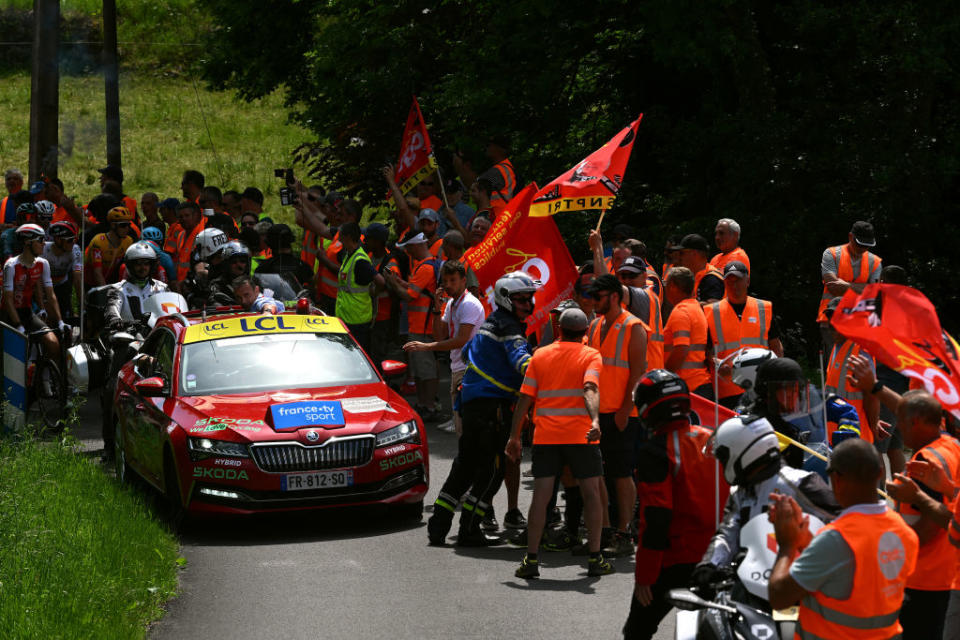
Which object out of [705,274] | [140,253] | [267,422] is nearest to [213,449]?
[267,422]

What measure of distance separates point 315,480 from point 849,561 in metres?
6.74

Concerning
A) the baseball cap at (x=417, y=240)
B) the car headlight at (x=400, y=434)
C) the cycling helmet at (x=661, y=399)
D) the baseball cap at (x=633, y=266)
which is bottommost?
the car headlight at (x=400, y=434)

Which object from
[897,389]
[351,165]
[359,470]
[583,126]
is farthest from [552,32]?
[359,470]

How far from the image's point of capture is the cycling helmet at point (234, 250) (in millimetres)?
16297

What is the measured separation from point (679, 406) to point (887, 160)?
47.8 ft

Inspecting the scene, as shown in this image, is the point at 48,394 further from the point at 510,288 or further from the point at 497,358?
the point at 510,288

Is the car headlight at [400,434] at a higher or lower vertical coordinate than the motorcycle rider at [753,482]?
lower

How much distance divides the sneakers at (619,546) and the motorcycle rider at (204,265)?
7773 mm

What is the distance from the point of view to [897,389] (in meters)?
13.5

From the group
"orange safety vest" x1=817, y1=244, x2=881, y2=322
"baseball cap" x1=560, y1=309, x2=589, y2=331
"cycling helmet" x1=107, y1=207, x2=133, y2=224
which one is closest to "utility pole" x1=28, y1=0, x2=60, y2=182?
"cycling helmet" x1=107, y1=207, x2=133, y2=224

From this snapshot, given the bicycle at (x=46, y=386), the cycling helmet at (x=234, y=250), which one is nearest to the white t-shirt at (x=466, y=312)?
the cycling helmet at (x=234, y=250)

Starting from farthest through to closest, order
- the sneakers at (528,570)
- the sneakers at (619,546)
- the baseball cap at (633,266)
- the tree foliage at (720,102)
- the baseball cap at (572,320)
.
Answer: the tree foliage at (720,102) < the baseball cap at (633,266) < the sneakers at (619,546) < the baseball cap at (572,320) < the sneakers at (528,570)

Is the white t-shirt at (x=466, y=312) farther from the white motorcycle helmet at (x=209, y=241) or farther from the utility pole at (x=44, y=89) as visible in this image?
the utility pole at (x=44, y=89)

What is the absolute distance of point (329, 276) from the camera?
19516mm
